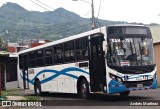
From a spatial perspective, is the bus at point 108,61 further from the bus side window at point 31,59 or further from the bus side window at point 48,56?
the bus side window at point 31,59

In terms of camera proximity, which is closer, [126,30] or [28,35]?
[126,30]

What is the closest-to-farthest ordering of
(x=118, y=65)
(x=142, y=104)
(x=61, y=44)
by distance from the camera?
(x=142, y=104), (x=118, y=65), (x=61, y=44)

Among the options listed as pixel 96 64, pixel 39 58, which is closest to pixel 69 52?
pixel 96 64

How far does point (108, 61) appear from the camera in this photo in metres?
16.1

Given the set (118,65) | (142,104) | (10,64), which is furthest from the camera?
(10,64)

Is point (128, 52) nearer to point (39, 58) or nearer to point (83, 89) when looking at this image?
point (83, 89)

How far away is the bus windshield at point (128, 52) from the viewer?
52.7ft

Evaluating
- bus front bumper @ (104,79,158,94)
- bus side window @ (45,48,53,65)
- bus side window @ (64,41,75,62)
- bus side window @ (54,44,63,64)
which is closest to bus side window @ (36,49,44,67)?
bus side window @ (45,48,53,65)

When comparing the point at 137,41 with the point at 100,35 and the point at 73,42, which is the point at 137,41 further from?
the point at 73,42

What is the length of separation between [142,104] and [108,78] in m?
2.11

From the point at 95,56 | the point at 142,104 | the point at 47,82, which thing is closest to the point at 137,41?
the point at 95,56

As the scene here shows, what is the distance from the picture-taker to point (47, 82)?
23016 millimetres

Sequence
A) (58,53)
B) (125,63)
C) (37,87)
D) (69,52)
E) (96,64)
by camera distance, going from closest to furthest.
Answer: (125,63) → (96,64) → (69,52) → (58,53) → (37,87)

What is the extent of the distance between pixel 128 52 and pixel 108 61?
914 millimetres
